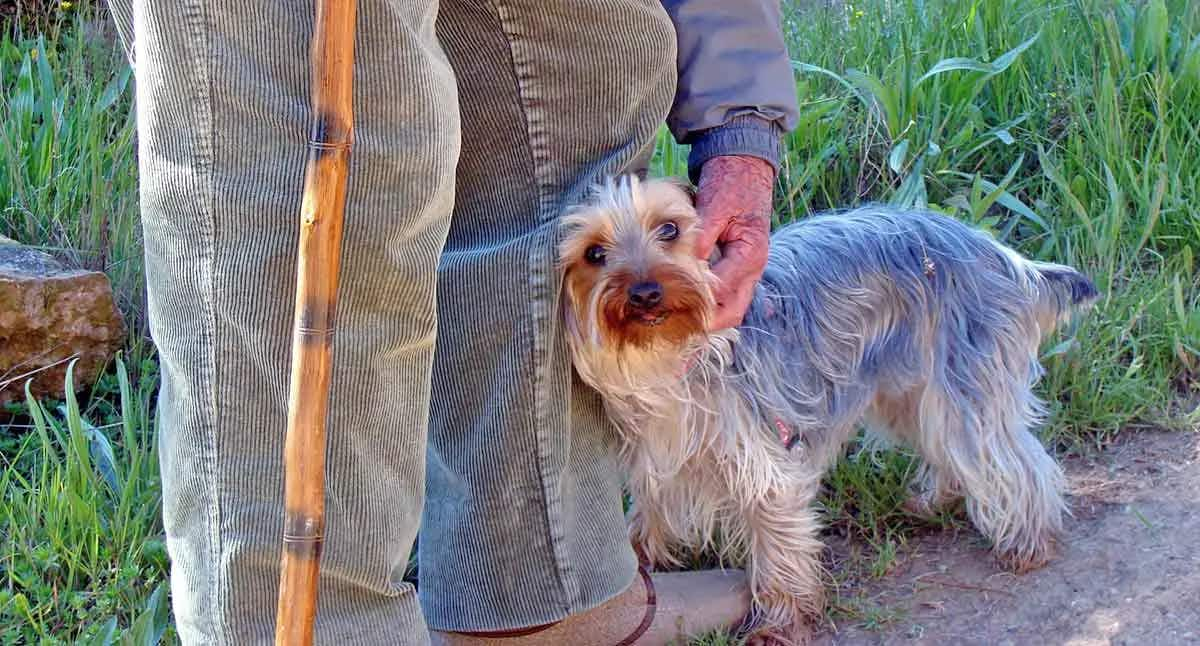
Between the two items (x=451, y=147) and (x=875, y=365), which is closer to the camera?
(x=451, y=147)

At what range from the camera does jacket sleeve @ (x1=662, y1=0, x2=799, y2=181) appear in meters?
2.59

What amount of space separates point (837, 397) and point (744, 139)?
741 mm

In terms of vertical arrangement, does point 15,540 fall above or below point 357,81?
below

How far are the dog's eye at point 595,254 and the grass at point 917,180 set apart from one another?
92 cm

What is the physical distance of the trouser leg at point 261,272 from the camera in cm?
171

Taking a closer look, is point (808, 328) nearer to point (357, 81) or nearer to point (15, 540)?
point (357, 81)

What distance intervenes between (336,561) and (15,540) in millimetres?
1376

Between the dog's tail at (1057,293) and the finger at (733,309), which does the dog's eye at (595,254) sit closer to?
the finger at (733,309)

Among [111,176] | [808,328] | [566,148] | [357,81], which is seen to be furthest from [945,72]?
[357,81]

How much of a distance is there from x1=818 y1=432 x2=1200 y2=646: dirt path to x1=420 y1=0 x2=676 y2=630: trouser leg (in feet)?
2.63

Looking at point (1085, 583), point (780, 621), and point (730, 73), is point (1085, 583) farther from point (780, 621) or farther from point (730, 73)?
point (730, 73)

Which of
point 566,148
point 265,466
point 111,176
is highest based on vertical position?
point 566,148

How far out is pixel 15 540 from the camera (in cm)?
287

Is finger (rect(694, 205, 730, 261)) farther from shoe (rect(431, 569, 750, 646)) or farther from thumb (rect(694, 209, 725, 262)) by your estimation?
shoe (rect(431, 569, 750, 646))
